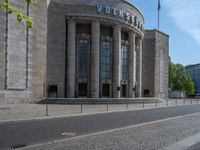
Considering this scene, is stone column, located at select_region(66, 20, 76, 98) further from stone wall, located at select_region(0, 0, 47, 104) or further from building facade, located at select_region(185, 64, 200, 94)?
building facade, located at select_region(185, 64, 200, 94)

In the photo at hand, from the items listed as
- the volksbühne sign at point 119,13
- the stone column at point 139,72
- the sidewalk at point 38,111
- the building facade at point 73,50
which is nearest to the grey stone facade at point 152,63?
the stone column at point 139,72

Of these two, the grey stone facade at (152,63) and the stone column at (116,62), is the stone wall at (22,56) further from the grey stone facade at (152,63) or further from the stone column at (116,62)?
the grey stone facade at (152,63)

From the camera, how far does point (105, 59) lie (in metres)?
51.1

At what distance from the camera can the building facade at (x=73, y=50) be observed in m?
36.3

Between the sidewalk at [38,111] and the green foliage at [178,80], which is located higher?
the green foliage at [178,80]

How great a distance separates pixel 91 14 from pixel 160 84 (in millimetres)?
29360

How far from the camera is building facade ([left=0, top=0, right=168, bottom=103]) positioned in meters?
36.3

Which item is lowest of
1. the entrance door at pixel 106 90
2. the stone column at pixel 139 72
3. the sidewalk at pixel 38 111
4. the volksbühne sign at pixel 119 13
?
the sidewalk at pixel 38 111

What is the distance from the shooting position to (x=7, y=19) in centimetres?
3419

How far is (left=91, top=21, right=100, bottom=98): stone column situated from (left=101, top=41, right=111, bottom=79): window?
230 cm

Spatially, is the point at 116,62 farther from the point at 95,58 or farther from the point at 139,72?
the point at 139,72

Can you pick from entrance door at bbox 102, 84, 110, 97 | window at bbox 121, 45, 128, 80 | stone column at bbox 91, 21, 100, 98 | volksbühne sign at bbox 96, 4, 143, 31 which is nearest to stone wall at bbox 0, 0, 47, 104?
stone column at bbox 91, 21, 100, 98

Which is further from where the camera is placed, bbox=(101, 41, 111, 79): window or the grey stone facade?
the grey stone facade

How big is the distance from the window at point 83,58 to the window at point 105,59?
2.83 meters
